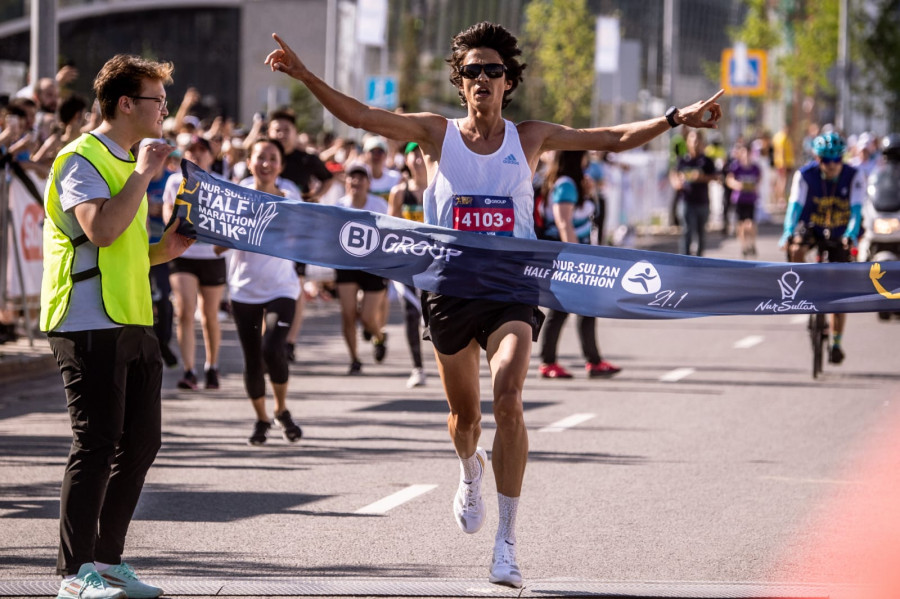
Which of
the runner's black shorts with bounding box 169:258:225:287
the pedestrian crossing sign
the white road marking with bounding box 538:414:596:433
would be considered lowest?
the white road marking with bounding box 538:414:596:433

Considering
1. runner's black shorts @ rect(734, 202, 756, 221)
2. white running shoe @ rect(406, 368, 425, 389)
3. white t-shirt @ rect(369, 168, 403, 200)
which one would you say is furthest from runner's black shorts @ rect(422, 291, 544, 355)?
runner's black shorts @ rect(734, 202, 756, 221)

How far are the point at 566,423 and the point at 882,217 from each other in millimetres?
9126

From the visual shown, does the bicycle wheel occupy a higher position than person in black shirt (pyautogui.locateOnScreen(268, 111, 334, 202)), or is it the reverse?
person in black shirt (pyautogui.locateOnScreen(268, 111, 334, 202))

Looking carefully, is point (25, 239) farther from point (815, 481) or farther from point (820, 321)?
point (815, 481)

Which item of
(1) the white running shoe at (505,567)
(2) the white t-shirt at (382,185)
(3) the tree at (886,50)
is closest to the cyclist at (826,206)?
(2) the white t-shirt at (382,185)

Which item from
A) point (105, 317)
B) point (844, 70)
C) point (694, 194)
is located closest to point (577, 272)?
point (105, 317)

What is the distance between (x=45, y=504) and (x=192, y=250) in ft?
15.8

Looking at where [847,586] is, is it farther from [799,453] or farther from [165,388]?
[165,388]

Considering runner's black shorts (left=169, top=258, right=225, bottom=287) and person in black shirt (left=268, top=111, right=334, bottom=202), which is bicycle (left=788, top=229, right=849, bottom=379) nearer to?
person in black shirt (left=268, top=111, right=334, bottom=202)

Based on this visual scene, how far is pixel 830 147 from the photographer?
14.0 meters

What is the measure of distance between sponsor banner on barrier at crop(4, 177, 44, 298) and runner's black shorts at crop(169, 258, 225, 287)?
1994 mm

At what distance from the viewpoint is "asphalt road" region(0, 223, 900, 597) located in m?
6.65

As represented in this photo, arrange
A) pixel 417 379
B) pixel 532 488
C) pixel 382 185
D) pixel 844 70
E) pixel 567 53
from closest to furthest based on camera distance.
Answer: pixel 532 488 → pixel 417 379 → pixel 382 185 → pixel 844 70 → pixel 567 53

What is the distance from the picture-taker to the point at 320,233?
7273 millimetres
